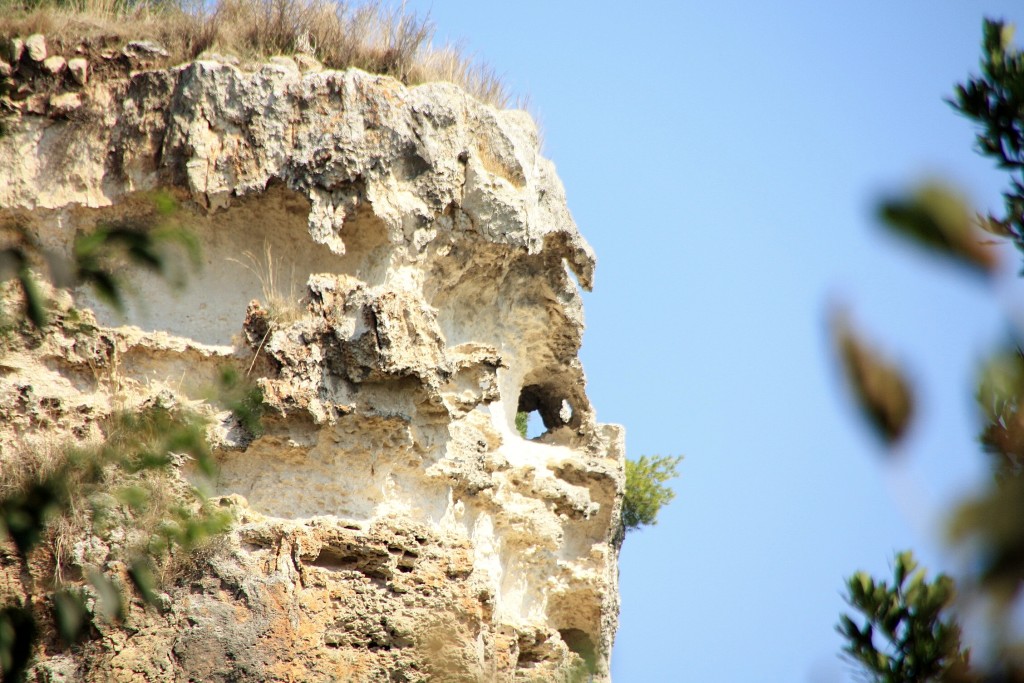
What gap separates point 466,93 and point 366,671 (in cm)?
347

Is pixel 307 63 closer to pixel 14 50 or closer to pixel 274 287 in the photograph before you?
pixel 274 287

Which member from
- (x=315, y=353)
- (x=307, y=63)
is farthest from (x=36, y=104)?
(x=315, y=353)

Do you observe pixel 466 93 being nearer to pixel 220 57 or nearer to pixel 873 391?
pixel 220 57

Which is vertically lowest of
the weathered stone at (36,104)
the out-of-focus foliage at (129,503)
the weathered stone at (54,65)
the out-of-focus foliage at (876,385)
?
the out-of-focus foliage at (876,385)

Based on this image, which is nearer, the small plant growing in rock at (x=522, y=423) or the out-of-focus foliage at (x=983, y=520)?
the out-of-focus foliage at (x=983, y=520)

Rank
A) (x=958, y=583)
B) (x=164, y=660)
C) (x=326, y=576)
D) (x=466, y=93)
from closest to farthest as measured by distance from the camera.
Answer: (x=958, y=583)
(x=164, y=660)
(x=326, y=576)
(x=466, y=93)

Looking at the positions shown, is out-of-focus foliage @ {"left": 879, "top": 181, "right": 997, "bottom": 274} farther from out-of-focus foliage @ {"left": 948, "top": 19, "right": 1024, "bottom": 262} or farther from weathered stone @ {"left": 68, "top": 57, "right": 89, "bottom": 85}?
weathered stone @ {"left": 68, "top": 57, "right": 89, "bottom": 85}

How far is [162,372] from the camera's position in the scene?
632 centimetres

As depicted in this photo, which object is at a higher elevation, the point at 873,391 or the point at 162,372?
the point at 162,372

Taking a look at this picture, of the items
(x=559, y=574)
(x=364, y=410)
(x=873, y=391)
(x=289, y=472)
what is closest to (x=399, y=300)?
(x=364, y=410)

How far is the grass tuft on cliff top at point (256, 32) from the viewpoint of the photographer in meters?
6.90

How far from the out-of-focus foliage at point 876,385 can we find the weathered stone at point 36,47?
6310 mm

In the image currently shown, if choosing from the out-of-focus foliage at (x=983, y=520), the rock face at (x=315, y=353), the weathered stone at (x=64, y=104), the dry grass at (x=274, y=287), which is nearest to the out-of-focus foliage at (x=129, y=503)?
the rock face at (x=315, y=353)

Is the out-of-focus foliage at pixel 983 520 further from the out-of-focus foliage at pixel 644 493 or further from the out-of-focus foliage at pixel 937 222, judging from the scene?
the out-of-focus foliage at pixel 644 493
